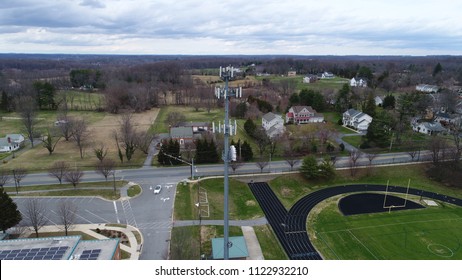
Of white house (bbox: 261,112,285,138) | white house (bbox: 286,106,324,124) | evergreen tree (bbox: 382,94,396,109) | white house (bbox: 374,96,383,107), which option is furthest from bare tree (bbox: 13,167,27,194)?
white house (bbox: 374,96,383,107)

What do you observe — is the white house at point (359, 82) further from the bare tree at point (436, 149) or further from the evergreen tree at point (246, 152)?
the evergreen tree at point (246, 152)

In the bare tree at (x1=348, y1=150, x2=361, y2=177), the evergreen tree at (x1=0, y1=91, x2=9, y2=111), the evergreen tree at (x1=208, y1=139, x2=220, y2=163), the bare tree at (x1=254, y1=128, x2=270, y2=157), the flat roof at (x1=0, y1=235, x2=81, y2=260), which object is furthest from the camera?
the evergreen tree at (x1=0, y1=91, x2=9, y2=111)

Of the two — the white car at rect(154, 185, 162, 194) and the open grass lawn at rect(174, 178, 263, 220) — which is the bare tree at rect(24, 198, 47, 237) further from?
the open grass lawn at rect(174, 178, 263, 220)

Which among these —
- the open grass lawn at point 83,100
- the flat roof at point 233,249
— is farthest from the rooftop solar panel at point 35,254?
the open grass lawn at point 83,100

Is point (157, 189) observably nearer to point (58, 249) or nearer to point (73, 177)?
point (73, 177)

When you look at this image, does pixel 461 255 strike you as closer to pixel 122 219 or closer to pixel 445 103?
pixel 122 219

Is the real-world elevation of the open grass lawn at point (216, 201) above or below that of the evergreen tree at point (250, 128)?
below
